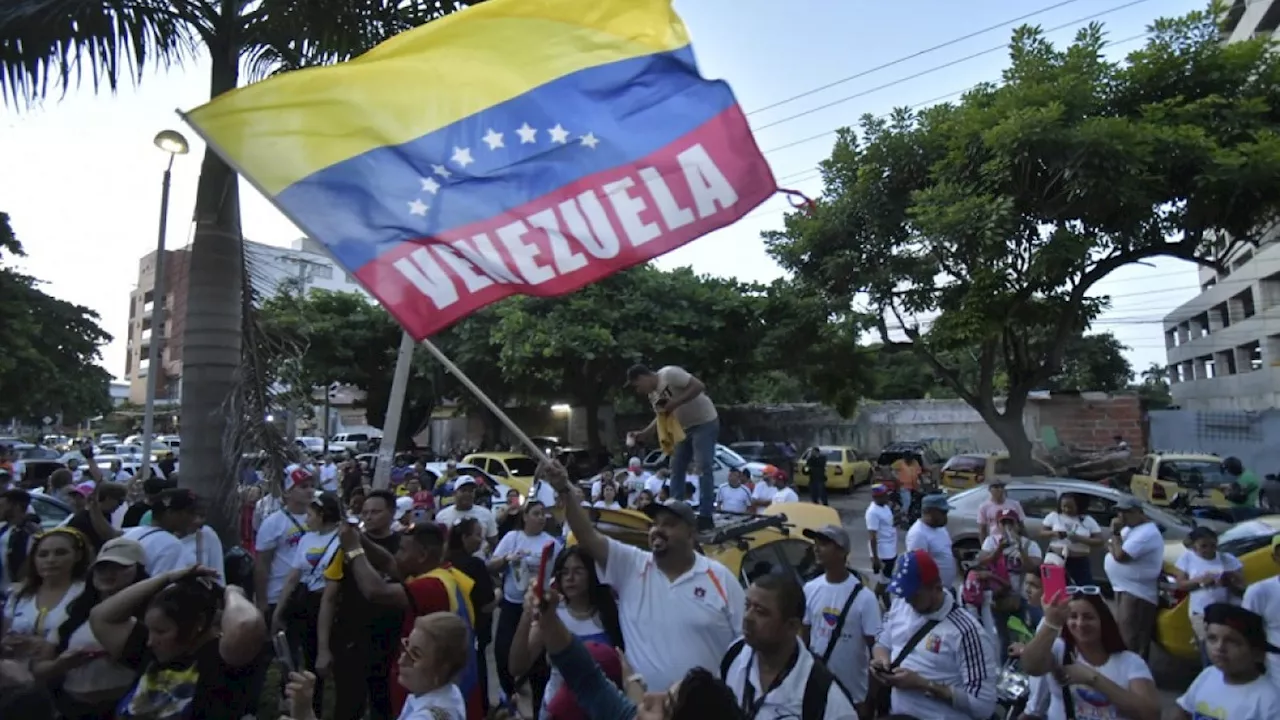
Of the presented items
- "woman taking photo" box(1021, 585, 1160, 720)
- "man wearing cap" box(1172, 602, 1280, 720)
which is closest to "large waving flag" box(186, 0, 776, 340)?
"woman taking photo" box(1021, 585, 1160, 720)

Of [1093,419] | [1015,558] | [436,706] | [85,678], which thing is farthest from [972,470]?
[85,678]

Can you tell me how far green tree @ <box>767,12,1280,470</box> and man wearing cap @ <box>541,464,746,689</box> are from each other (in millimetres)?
14106

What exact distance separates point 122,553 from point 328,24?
4329mm

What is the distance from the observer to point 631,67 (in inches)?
169

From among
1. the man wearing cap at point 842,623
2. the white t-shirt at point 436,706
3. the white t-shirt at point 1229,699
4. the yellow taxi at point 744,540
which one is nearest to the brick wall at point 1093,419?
the yellow taxi at point 744,540

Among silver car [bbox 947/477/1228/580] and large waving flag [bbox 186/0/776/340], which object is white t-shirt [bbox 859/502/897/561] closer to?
Answer: silver car [bbox 947/477/1228/580]

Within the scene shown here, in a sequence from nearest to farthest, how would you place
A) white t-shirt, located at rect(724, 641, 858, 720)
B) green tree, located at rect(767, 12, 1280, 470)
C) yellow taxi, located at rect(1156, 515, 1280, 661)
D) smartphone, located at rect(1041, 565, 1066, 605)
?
white t-shirt, located at rect(724, 641, 858, 720)
smartphone, located at rect(1041, 565, 1066, 605)
yellow taxi, located at rect(1156, 515, 1280, 661)
green tree, located at rect(767, 12, 1280, 470)

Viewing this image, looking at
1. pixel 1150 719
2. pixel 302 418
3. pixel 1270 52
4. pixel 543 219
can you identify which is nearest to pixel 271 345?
pixel 302 418

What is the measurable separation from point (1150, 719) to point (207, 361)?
6.14 meters

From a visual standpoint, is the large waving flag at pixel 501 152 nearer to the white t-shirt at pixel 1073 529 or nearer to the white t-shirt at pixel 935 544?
the white t-shirt at pixel 935 544

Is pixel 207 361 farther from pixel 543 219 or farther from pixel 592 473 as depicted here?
pixel 592 473

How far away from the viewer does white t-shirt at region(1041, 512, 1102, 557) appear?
25.7 ft

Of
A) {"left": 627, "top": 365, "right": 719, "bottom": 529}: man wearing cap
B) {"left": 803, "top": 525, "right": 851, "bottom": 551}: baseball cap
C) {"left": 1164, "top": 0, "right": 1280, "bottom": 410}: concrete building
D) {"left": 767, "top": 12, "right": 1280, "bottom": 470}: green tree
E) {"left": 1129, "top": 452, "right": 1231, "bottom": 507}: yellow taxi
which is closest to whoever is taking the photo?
{"left": 803, "top": 525, "right": 851, "bottom": 551}: baseball cap

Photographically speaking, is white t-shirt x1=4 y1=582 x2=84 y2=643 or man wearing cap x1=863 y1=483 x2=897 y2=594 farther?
man wearing cap x1=863 y1=483 x2=897 y2=594
